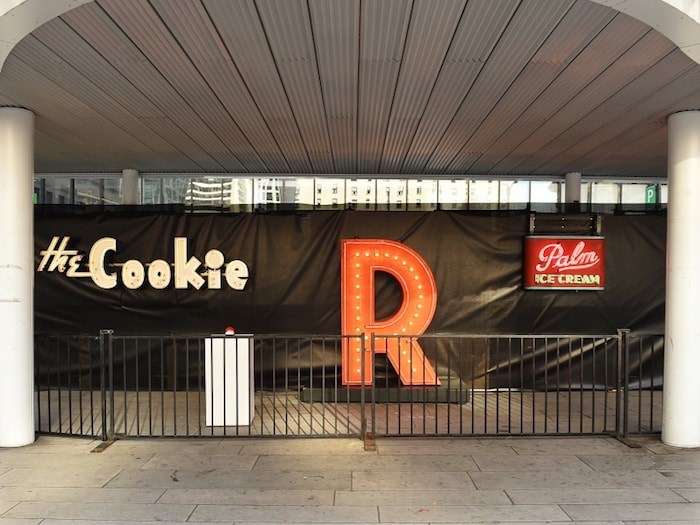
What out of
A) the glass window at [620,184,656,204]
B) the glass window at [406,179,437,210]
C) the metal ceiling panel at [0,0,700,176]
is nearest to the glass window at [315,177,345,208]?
the glass window at [406,179,437,210]

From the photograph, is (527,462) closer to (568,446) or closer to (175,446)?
(568,446)

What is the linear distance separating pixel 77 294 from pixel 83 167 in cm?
230

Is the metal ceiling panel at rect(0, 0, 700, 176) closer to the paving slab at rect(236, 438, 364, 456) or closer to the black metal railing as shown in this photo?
the black metal railing

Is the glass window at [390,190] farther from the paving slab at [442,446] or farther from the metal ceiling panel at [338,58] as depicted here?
the paving slab at [442,446]

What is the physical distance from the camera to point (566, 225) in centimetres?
836

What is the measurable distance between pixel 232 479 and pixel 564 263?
6.09m

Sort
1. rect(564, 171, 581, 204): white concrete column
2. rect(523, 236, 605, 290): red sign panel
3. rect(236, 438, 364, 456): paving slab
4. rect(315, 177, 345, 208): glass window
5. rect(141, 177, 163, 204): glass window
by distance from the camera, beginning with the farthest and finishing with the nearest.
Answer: rect(315, 177, 345, 208): glass window
rect(141, 177, 163, 204): glass window
rect(564, 171, 581, 204): white concrete column
rect(523, 236, 605, 290): red sign panel
rect(236, 438, 364, 456): paving slab

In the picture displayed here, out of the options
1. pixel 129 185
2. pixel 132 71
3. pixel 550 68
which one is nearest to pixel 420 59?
pixel 550 68

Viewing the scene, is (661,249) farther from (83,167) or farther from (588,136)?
(83,167)

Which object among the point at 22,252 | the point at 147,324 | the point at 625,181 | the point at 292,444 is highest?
the point at 625,181

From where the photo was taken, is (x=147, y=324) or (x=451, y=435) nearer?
(x=451, y=435)

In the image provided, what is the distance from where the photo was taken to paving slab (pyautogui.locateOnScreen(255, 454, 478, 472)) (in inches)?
191

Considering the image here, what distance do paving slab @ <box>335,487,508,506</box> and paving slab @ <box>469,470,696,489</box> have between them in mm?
175

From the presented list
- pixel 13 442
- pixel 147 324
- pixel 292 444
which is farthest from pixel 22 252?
pixel 292 444
